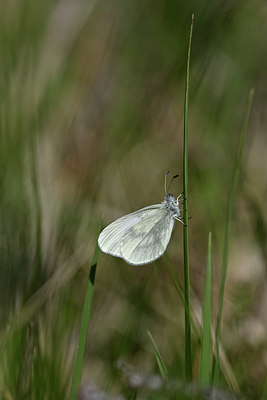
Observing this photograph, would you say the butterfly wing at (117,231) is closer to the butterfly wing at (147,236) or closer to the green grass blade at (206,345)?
the butterfly wing at (147,236)

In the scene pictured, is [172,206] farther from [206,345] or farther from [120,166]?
[120,166]

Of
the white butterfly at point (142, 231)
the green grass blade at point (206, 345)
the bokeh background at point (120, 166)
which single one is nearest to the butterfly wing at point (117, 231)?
the white butterfly at point (142, 231)

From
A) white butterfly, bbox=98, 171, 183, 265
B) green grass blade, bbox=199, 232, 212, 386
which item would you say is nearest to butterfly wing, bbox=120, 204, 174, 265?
white butterfly, bbox=98, 171, 183, 265

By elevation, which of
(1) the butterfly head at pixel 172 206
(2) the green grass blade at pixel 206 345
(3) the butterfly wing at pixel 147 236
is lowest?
(2) the green grass blade at pixel 206 345

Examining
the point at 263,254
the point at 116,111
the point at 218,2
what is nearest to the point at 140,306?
the point at 263,254

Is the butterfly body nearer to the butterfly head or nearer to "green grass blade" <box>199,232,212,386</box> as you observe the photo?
the butterfly head
